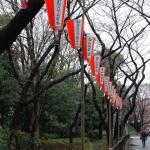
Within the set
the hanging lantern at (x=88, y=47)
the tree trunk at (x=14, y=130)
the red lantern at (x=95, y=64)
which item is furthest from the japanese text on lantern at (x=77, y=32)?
the tree trunk at (x=14, y=130)

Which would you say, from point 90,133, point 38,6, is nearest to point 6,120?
point 90,133

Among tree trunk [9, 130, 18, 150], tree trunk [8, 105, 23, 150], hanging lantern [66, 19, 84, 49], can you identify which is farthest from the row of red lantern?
tree trunk [9, 130, 18, 150]

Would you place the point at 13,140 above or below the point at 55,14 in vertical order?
below

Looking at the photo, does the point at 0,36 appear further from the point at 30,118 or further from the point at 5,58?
the point at 5,58

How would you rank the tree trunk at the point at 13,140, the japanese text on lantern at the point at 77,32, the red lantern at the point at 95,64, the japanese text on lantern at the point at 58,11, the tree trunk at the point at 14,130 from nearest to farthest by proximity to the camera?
1. the japanese text on lantern at the point at 58,11
2. the japanese text on lantern at the point at 77,32
3. the red lantern at the point at 95,64
4. the tree trunk at the point at 14,130
5. the tree trunk at the point at 13,140

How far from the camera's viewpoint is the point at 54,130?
35.4m

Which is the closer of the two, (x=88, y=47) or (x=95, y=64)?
(x=88, y=47)

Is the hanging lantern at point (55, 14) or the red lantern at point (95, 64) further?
the red lantern at point (95, 64)

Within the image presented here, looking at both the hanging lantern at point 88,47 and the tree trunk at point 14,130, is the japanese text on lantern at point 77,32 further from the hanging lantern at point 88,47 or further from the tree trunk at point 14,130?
the tree trunk at point 14,130

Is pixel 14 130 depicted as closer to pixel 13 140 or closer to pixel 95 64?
pixel 13 140

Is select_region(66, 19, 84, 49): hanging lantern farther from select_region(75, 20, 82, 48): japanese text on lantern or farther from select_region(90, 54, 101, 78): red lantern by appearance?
select_region(90, 54, 101, 78): red lantern

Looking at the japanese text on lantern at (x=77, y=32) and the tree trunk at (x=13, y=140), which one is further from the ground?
the japanese text on lantern at (x=77, y=32)

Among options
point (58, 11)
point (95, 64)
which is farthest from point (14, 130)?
point (58, 11)

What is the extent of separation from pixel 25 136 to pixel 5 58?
5166mm
